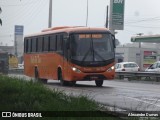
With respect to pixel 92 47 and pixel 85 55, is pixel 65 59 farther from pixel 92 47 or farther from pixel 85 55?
pixel 92 47

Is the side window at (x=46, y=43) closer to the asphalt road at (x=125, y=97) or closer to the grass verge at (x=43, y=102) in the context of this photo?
the asphalt road at (x=125, y=97)

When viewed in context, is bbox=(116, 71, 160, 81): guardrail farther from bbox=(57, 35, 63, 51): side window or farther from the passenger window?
bbox=(57, 35, 63, 51): side window

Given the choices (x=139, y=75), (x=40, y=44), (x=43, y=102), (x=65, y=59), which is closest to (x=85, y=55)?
(x=65, y=59)

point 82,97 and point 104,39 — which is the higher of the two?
point 104,39

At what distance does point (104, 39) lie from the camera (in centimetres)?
2583

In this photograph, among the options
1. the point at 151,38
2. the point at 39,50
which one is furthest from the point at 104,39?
the point at 151,38

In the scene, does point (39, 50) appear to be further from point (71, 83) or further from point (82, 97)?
point (82, 97)

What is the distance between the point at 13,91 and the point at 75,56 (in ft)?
35.8

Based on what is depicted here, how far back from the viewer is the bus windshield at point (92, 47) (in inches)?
1001

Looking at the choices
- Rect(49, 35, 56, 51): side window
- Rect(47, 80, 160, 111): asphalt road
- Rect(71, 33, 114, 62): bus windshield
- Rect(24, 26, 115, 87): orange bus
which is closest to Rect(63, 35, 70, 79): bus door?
Rect(24, 26, 115, 87): orange bus

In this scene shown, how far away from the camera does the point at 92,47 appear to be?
25.6m

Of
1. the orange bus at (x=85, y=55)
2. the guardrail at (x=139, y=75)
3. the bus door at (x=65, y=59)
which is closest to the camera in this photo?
the orange bus at (x=85, y=55)

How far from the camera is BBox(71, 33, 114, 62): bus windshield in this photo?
83.5ft

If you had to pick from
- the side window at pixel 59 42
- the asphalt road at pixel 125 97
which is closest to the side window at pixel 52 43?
the side window at pixel 59 42
